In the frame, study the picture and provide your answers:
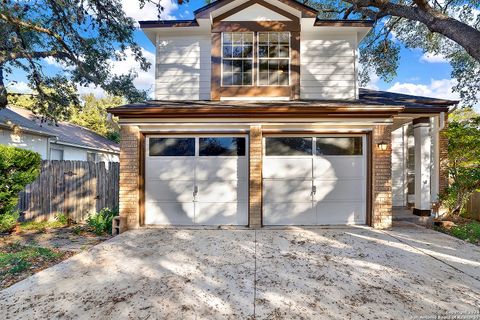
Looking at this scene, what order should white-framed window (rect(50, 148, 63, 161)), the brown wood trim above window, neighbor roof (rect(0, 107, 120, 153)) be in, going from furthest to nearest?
1. white-framed window (rect(50, 148, 63, 161))
2. neighbor roof (rect(0, 107, 120, 153))
3. the brown wood trim above window

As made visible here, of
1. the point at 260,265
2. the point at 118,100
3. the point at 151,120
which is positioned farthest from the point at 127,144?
the point at 118,100

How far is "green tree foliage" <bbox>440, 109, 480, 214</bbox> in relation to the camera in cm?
739

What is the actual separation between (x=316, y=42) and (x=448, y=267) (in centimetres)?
696

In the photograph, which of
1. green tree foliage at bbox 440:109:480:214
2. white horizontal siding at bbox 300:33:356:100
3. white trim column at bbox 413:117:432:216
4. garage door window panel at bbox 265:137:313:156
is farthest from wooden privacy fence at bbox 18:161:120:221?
green tree foliage at bbox 440:109:480:214

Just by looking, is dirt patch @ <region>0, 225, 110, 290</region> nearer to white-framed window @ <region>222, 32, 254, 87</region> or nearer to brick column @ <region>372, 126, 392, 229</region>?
white-framed window @ <region>222, 32, 254, 87</region>

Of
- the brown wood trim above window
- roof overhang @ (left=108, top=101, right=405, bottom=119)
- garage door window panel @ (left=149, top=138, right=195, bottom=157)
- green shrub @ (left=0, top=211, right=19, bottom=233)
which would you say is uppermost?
the brown wood trim above window

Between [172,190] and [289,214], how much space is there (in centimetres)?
334

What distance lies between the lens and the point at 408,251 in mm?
5066

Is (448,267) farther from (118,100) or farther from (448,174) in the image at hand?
(118,100)

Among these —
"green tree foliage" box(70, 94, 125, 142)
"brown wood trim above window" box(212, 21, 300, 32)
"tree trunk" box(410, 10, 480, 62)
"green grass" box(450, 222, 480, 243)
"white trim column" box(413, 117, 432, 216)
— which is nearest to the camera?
"green grass" box(450, 222, 480, 243)

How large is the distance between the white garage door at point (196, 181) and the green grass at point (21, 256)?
2.38 m

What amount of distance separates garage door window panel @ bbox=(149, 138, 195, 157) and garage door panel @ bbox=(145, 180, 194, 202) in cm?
77

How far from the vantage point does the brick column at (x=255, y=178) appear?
6.59 meters

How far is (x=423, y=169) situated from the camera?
735 cm
